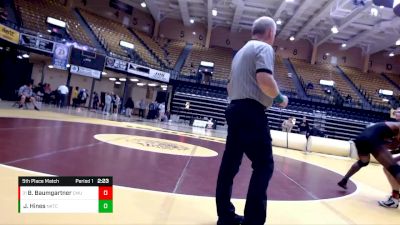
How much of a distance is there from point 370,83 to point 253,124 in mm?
31231

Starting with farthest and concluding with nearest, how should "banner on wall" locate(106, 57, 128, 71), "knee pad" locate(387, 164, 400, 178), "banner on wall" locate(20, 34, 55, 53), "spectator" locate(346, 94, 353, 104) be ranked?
"spectator" locate(346, 94, 353, 104) → "banner on wall" locate(106, 57, 128, 71) → "banner on wall" locate(20, 34, 55, 53) → "knee pad" locate(387, 164, 400, 178)

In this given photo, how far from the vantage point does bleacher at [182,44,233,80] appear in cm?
2691

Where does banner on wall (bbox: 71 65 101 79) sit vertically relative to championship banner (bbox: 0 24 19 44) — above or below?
below

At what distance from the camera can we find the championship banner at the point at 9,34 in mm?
15166

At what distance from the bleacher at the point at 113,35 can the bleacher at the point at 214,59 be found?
3.19m

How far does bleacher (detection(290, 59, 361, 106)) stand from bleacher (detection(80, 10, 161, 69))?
12.7 metres

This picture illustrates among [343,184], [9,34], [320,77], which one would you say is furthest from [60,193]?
[320,77]

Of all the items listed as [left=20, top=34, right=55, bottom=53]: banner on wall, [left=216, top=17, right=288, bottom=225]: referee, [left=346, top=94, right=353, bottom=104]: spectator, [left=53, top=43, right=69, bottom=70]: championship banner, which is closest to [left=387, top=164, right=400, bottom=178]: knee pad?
[left=216, top=17, right=288, bottom=225]: referee

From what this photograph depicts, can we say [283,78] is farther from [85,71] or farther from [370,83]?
[85,71]

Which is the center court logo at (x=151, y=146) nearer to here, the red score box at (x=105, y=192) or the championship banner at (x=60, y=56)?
the red score box at (x=105, y=192)

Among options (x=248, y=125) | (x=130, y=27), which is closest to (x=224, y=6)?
(x=130, y=27)

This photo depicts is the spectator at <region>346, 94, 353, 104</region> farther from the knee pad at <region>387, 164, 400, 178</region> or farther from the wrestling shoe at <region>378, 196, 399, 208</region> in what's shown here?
the knee pad at <region>387, 164, 400, 178</region>

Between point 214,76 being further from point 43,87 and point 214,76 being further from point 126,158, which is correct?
point 126,158

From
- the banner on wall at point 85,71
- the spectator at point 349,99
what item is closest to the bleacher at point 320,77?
the spectator at point 349,99
